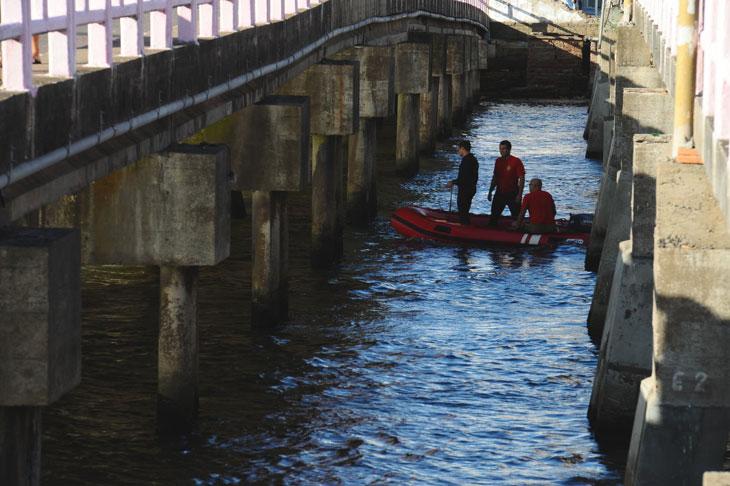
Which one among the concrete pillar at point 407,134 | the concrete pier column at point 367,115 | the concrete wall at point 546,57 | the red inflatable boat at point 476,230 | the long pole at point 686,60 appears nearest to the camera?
the long pole at point 686,60

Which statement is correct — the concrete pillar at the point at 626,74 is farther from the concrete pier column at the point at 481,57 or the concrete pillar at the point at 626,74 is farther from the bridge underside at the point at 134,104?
the concrete pier column at the point at 481,57

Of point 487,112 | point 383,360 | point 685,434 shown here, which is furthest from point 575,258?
point 487,112

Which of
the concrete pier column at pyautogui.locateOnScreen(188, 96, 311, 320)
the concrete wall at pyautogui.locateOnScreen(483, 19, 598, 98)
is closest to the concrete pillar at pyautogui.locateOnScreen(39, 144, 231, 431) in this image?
the concrete pier column at pyautogui.locateOnScreen(188, 96, 311, 320)

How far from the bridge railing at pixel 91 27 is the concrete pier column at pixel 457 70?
29.3 meters

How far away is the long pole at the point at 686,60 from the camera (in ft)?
31.4

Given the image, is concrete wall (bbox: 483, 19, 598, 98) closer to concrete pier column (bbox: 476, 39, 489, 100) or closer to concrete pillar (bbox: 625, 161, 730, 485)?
concrete pier column (bbox: 476, 39, 489, 100)

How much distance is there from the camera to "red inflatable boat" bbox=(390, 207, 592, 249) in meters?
25.4

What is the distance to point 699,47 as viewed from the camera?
1130cm

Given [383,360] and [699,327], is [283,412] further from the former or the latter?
[699,327]

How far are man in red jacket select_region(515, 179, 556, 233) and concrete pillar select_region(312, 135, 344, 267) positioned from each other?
3139 millimetres

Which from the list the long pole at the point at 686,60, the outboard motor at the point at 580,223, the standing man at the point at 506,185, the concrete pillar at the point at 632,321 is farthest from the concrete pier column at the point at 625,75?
the long pole at the point at 686,60

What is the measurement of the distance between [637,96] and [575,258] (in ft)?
28.0

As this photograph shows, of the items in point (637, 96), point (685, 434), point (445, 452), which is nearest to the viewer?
point (685, 434)

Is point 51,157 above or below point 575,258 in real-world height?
above
